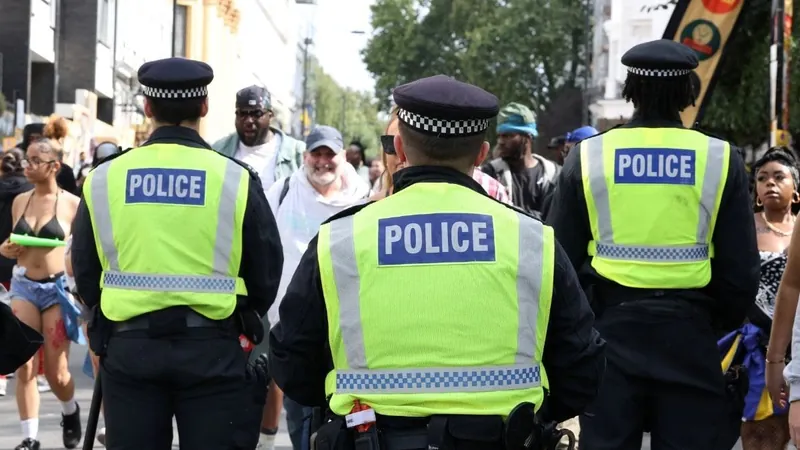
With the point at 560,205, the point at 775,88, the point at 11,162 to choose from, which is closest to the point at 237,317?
the point at 560,205

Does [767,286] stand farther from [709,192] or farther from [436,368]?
[436,368]

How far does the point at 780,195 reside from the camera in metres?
8.22

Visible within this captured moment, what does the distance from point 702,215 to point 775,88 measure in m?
12.0

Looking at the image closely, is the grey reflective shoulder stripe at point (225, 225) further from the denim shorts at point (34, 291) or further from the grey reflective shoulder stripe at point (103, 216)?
the denim shorts at point (34, 291)

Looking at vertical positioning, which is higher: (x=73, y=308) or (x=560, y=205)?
(x=560, y=205)

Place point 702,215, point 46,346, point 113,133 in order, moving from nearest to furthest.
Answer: point 702,215, point 46,346, point 113,133

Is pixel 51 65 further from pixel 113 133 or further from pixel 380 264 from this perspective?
pixel 380 264

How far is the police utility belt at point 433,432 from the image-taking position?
4.21 metres

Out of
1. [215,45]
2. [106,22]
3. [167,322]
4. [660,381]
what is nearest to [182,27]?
[215,45]

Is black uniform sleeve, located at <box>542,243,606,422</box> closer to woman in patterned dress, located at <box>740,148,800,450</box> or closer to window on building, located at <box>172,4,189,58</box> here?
woman in patterned dress, located at <box>740,148,800,450</box>

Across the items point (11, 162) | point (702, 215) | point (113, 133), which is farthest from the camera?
→ point (113, 133)

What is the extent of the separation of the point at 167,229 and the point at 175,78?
0.61 metres

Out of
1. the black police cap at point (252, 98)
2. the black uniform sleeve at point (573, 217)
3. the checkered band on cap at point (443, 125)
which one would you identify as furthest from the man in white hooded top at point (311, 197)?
the checkered band on cap at point (443, 125)

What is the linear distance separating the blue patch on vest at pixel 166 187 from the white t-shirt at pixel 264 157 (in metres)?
3.79
